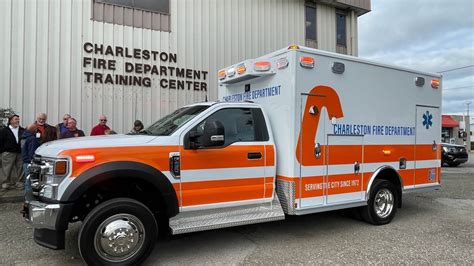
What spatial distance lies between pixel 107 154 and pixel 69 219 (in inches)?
31.8

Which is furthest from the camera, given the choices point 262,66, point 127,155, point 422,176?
point 422,176

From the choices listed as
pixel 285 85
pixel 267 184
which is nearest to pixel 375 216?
pixel 267 184

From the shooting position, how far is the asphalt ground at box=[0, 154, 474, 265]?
184 inches

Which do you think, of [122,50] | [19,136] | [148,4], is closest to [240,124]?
[19,136]

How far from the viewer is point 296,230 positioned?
601 cm

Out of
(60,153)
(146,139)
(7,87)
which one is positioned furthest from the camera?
(7,87)

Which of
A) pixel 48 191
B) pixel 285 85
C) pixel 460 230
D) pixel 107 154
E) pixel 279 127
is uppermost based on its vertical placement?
pixel 285 85

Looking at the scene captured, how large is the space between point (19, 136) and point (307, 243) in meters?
7.02

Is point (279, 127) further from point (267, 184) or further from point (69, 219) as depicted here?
point (69, 219)

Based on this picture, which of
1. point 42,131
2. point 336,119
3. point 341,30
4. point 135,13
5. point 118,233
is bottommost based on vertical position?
point 118,233

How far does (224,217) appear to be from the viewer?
4855 millimetres

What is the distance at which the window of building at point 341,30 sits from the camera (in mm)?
15391

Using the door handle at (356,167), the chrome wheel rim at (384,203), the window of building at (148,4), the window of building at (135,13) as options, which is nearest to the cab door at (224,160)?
the door handle at (356,167)

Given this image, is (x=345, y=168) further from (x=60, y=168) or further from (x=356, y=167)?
(x=60, y=168)
